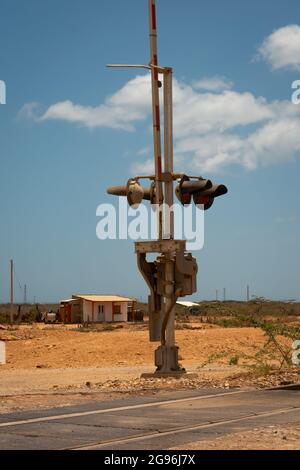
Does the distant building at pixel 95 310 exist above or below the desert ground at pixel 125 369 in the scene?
above

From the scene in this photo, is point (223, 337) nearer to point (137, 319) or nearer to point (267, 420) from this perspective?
point (267, 420)

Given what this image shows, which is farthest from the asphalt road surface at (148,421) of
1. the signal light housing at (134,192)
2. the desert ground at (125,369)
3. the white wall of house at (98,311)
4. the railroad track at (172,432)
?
the white wall of house at (98,311)

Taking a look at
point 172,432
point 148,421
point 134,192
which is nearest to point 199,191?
point 134,192

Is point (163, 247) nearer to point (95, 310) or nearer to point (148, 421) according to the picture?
point (148, 421)

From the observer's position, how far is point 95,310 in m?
55.7

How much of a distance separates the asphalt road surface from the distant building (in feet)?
139

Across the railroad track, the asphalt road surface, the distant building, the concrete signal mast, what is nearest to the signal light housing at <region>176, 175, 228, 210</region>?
the concrete signal mast

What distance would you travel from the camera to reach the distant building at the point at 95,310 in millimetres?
55531

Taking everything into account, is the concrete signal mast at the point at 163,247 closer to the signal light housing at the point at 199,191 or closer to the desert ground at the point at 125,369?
the signal light housing at the point at 199,191

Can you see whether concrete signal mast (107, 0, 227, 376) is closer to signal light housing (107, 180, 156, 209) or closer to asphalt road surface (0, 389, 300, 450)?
signal light housing (107, 180, 156, 209)

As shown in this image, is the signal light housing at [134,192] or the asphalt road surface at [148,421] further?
the signal light housing at [134,192]

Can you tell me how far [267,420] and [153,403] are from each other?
2.29 meters

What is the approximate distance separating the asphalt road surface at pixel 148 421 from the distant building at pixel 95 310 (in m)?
42.5

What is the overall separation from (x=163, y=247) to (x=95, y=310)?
40.1m
